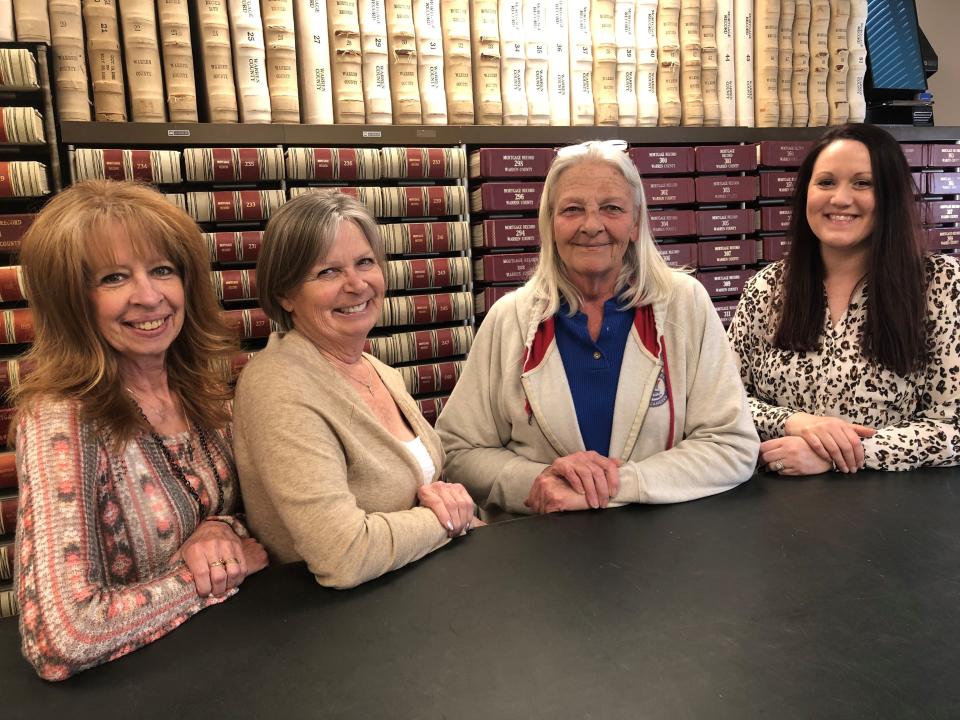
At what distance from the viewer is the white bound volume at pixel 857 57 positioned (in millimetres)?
3111

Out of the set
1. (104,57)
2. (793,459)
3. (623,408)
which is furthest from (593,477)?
(104,57)

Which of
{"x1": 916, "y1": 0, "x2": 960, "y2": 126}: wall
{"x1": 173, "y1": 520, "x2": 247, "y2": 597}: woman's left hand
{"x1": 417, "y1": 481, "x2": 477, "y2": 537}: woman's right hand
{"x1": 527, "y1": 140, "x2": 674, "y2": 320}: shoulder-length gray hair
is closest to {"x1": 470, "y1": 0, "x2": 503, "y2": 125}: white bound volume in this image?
{"x1": 527, "y1": 140, "x2": 674, "y2": 320}: shoulder-length gray hair

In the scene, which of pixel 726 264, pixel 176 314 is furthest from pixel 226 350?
→ pixel 726 264

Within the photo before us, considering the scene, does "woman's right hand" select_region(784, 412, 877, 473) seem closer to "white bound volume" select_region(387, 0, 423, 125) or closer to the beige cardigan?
the beige cardigan

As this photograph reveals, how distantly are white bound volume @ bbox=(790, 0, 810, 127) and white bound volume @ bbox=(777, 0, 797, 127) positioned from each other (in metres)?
0.02

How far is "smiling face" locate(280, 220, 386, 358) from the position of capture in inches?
50.1

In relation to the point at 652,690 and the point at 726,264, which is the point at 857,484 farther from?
the point at 726,264

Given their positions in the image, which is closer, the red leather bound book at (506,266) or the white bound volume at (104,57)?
the white bound volume at (104,57)

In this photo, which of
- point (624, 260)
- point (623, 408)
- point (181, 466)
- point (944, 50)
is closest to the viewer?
point (181, 466)

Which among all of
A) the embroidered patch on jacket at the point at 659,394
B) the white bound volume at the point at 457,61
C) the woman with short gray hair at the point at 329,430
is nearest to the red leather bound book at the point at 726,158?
the white bound volume at the point at 457,61

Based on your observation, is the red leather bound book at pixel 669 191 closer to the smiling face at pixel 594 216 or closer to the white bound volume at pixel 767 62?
the white bound volume at pixel 767 62

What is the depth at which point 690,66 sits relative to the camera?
9.70ft

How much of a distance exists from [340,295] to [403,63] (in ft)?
5.34

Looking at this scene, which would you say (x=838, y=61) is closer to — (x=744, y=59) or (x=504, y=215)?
(x=744, y=59)
